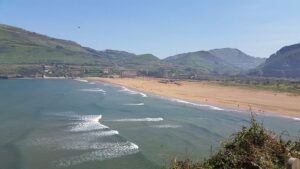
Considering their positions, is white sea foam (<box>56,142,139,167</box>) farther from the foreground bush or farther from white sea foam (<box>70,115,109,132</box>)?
the foreground bush

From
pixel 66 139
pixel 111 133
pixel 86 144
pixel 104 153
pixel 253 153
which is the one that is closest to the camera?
pixel 253 153

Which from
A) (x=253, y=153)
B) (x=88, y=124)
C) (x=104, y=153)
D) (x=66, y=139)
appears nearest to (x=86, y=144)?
(x=66, y=139)

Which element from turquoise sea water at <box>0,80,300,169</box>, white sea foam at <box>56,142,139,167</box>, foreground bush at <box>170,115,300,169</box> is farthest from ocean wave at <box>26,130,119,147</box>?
foreground bush at <box>170,115,300,169</box>

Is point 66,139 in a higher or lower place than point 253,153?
lower

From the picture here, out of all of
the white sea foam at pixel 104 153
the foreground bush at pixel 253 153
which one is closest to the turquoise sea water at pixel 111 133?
the white sea foam at pixel 104 153

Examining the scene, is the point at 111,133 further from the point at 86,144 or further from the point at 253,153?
the point at 253,153

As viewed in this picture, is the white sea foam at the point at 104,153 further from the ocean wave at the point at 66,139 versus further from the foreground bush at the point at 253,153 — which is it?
the foreground bush at the point at 253,153
